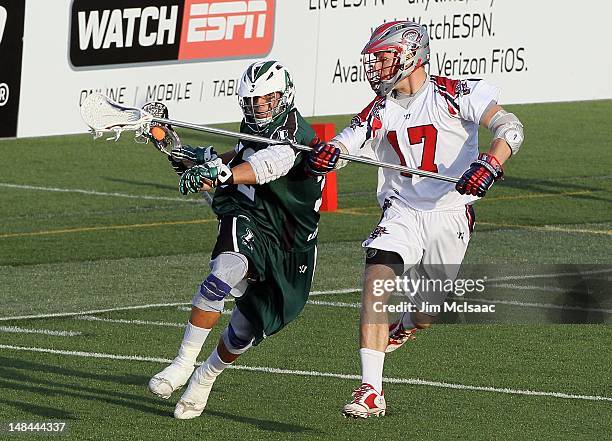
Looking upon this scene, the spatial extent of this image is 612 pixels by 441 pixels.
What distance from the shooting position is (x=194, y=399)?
8.62m

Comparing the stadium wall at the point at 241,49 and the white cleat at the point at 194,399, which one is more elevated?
the stadium wall at the point at 241,49

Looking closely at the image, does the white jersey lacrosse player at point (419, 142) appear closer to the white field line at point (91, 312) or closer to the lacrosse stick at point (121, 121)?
the lacrosse stick at point (121, 121)

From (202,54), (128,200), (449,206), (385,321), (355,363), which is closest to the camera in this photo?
(385,321)

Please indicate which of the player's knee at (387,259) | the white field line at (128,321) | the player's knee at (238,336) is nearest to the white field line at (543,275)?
the white field line at (128,321)

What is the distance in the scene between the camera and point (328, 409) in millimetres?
8781

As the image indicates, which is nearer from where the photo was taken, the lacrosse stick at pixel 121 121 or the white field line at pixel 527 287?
the lacrosse stick at pixel 121 121

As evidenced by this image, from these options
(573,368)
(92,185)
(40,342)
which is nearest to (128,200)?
(92,185)

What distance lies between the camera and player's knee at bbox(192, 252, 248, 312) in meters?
8.43

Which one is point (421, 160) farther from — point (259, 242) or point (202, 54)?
point (202, 54)

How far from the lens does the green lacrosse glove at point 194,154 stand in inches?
341

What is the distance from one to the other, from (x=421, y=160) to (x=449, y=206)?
325 millimetres

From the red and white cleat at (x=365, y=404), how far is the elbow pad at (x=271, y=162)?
3.78 feet

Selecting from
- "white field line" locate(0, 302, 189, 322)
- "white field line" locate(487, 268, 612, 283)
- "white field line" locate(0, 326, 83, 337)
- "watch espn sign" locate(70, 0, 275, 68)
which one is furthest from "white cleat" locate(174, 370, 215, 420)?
"watch espn sign" locate(70, 0, 275, 68)

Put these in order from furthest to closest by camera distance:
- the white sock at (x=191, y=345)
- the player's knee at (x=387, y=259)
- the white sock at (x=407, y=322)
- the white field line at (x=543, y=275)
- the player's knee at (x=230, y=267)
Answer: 1. the white field line at (x=543, y=275)
2. the white sock at (x=407, y=322)
3. the player's knee at (x=387, y=259)
4. the white sock at (x=191, y=345)
5. the player's knee at (x=230, y=267)
